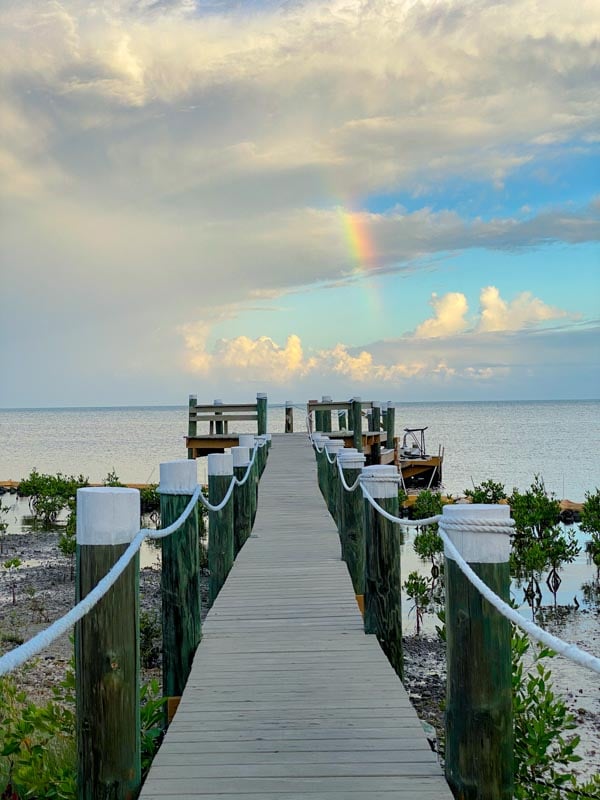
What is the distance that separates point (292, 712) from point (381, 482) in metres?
1.69

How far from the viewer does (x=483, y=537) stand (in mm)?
2416

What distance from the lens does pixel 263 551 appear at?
27.9ft

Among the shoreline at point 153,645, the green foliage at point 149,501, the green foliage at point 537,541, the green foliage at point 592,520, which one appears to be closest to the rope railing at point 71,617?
the shoreline at point 153,645

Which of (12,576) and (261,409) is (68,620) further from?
(261,409)

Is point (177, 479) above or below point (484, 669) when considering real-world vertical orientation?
above

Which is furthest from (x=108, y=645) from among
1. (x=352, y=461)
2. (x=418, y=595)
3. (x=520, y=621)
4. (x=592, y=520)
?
(x=592, y=520)

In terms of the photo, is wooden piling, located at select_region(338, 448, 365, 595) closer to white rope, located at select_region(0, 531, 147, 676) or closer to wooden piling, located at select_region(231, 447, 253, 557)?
wooden piling, located at select_region(231, 447, 253, 557)

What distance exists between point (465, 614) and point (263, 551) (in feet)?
20.4

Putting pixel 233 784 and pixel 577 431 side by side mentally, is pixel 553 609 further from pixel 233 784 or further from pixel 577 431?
pixel 577 431

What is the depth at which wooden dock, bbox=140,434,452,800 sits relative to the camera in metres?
3.01

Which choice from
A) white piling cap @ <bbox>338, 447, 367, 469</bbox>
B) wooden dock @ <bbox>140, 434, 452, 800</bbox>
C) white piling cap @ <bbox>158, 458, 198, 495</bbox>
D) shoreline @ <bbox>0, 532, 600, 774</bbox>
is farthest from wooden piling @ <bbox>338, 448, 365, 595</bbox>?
white piling cap @ <bbox>158, 458, 198, 495</bbox>

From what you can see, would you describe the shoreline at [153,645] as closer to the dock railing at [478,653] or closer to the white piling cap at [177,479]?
the white piling cap at [177,479]

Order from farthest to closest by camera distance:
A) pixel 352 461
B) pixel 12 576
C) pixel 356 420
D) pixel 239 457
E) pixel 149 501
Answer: pixel 149 501 < pixel 356 420 < pixel 12 576 < pixel 239 457 < pixel 352 461

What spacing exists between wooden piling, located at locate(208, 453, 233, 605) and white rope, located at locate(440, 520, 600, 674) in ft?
15.0
